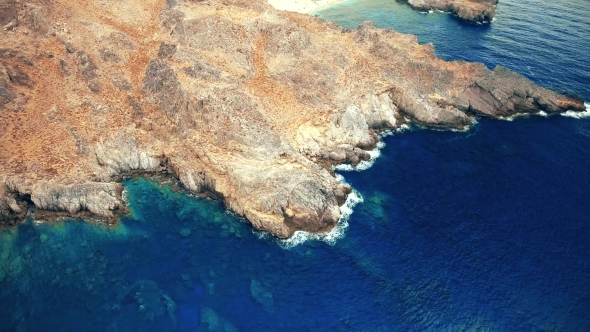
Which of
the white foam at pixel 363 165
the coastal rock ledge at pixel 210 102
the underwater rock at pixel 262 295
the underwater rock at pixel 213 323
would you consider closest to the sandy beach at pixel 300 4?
the coastal rock ledge at pixel 210 102

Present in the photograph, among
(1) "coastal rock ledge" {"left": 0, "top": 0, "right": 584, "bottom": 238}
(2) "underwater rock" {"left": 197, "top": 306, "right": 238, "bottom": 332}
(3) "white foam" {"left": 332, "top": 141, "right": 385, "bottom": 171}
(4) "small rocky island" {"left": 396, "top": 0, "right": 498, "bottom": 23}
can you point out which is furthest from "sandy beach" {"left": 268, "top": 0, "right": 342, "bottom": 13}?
(2) "underwater rock" {"left": 197, "top": 306, "right": 238, "bottom": 332}

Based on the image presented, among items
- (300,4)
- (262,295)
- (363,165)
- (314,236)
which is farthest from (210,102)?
(300,4)

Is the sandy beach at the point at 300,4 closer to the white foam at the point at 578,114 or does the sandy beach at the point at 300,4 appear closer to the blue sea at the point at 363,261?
the blue sea at the point at 363,261

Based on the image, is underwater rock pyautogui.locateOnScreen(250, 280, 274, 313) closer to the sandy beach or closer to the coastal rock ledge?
the coastal rock ledge

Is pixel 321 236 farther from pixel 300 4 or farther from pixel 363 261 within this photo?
pixel 300 4

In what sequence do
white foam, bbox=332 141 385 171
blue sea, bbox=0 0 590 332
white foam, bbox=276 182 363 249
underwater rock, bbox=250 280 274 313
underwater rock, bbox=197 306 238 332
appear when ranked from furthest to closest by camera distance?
1. white foam, bbox=332 141 385 171
2. white foam, bbox=276 182 363 249
3. underwater rock, bbox=250 280 274 313
4. blue sea, bbox=0 0 590 332
5. underwater rock, bbox=197 306 238 332
